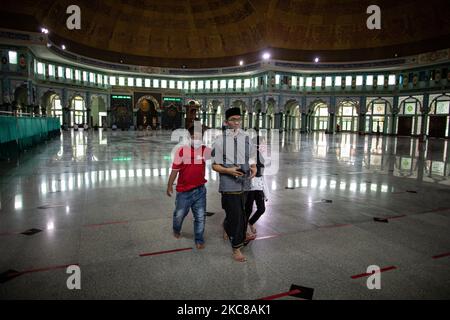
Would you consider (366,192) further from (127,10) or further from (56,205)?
(127,10)

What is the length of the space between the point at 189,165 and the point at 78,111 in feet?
160

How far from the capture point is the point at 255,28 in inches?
1730

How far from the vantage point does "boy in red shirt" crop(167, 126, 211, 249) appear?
157 inches

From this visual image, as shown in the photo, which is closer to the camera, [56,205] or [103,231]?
[103,231]

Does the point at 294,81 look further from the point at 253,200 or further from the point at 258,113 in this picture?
the point at 253,200

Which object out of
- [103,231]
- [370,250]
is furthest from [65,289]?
[370,250]

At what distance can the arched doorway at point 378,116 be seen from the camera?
43062 mm

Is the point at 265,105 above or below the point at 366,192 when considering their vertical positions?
above

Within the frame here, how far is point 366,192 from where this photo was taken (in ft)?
23.7

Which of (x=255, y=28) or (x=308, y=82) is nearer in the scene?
(x=255, y=28)

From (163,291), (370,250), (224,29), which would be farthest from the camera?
(224,29)

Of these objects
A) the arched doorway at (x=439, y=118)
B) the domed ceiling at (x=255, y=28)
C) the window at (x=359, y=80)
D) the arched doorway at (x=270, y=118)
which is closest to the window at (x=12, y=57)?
the domed ceiling at (x=255, y=28)

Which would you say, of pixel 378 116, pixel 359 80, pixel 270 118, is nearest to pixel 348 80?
pixel 359 80

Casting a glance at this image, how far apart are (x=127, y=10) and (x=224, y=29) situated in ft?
45.2
